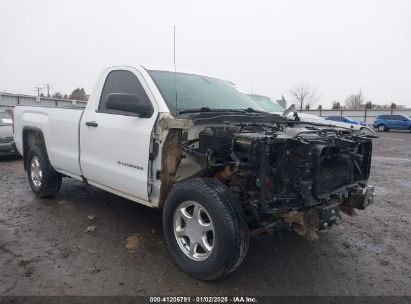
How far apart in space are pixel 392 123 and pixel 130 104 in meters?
30.5

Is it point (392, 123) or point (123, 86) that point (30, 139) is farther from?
point (392, 123)

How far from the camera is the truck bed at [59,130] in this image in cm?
481

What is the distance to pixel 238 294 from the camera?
310 centimetres

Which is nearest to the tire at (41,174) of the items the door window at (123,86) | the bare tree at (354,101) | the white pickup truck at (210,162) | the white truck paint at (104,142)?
the white truck paint at (104,142)

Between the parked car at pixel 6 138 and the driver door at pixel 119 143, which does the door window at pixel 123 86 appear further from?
the parked car at pixel 6 138

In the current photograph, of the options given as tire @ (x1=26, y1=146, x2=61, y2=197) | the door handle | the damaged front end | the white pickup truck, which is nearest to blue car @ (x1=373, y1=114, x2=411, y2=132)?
the white pickup truck

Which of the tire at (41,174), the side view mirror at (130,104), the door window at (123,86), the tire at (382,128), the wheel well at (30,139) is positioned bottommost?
the tire at (382,128)

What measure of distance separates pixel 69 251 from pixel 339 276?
2.72 m

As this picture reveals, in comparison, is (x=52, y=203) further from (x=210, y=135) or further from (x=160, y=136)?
(x=210, y=135)

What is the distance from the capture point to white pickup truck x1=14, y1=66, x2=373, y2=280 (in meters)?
3.08

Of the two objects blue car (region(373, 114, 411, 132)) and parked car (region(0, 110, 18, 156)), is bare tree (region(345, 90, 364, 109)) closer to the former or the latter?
blue car (region(373, 114, 411, 132))

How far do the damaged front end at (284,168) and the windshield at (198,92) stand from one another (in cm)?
54

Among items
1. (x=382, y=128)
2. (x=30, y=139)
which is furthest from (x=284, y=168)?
(x=382, y=128)

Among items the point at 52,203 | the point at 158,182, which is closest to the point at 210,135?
the point at 158,182
